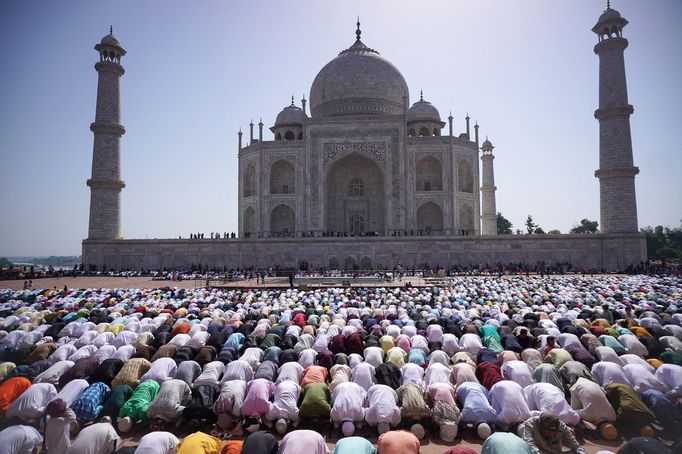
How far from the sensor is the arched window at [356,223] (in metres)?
32.0

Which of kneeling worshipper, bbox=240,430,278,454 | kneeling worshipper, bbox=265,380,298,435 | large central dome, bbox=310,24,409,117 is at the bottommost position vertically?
kneeling worshipper, bbox=265,380,298,435

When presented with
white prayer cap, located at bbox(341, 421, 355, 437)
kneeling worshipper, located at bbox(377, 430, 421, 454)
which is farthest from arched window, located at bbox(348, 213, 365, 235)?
kneeling worshipper, located at bbox(377, 430, 421, 454)

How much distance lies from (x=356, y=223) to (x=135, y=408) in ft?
88.4

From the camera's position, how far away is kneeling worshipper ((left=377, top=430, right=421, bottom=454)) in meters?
4.18

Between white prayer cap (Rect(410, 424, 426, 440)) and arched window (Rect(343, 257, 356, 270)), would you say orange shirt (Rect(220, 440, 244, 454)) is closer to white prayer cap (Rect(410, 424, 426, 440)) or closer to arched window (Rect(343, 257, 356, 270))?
white prayer cap (Rect(410, 424, 426, 440))

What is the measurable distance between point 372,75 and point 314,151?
8268 mm

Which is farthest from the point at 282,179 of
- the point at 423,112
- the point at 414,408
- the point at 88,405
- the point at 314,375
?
the point at 414,408

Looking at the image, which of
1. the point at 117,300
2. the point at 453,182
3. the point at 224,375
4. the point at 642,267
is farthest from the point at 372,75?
the point at 224,375

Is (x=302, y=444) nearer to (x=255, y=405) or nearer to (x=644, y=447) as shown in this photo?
(x=255, y=405)

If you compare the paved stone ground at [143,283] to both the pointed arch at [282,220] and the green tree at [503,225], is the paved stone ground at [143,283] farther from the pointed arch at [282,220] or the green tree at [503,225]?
the green tree at [503,225]

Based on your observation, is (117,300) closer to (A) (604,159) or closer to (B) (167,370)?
(B) (167,370)

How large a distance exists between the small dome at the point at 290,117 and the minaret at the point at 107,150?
11081mm

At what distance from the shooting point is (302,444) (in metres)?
4.10

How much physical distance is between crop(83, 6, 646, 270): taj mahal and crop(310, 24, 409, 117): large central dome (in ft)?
0.28
